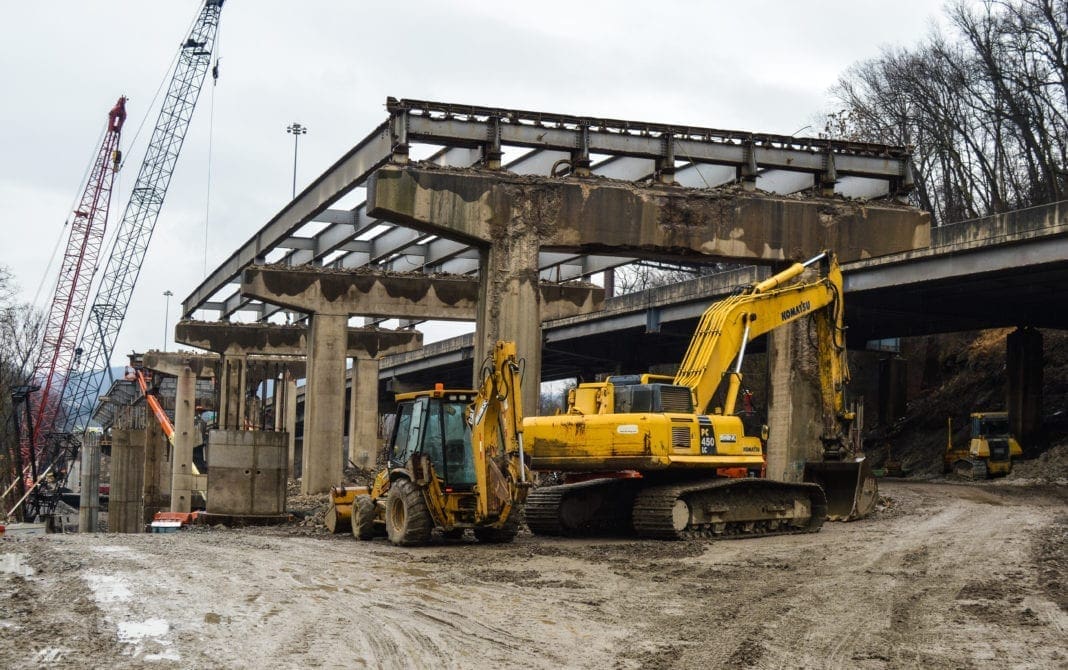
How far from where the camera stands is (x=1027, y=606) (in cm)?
1162

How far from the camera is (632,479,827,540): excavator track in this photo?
18531 millimetres

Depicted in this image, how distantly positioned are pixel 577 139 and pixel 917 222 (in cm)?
748

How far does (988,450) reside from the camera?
37.9 metres

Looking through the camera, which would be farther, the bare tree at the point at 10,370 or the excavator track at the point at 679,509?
the bare tree at the point at 10,370

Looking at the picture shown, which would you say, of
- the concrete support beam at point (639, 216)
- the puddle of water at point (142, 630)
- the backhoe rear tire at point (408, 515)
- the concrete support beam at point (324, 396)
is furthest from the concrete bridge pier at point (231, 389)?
the puddle of water at point (142, 630)

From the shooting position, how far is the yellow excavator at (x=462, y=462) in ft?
56.4

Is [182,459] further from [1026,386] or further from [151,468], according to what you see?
[1026,386]

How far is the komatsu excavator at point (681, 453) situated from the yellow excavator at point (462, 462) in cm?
165

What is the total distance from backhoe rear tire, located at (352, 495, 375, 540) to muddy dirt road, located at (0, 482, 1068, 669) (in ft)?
2.88

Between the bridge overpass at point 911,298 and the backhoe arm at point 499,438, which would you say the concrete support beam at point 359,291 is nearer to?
the bridge overpass at point 911,298

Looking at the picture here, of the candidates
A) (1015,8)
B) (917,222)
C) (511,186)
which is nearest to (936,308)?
(1015,8)

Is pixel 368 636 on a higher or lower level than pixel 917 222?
lower

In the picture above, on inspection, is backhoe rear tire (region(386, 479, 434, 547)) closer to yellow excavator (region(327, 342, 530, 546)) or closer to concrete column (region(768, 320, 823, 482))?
yellow excavator (region(327, 342, 530, 546))

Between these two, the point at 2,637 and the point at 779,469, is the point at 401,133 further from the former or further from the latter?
the point at 2,637
